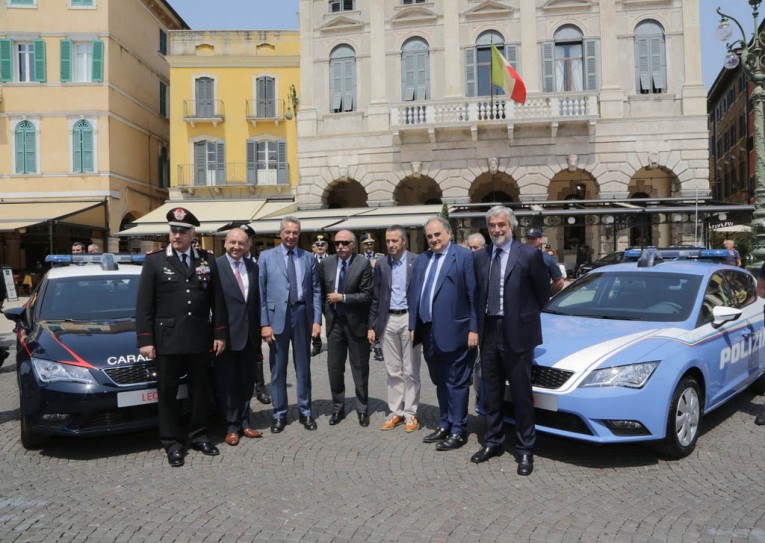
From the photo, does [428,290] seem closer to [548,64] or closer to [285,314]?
[285,314]

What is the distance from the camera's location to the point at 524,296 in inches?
187

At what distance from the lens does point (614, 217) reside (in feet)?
64.6

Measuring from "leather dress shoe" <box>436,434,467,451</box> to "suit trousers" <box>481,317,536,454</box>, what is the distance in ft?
1.11

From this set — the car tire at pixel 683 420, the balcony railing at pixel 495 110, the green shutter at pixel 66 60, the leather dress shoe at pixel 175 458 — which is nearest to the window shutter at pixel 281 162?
the balcony railing at pixel 495 110

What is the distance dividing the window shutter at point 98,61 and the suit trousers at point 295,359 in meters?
23.5

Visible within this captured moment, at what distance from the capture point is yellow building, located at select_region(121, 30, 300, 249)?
26172 mm

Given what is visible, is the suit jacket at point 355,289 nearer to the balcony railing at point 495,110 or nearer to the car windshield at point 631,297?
the car windshield at point 631,297

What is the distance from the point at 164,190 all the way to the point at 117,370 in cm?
2724

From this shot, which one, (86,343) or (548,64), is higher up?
(548,64)

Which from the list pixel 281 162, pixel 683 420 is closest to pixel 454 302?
pixel 683 420

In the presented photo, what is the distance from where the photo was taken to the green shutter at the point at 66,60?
82.7ft

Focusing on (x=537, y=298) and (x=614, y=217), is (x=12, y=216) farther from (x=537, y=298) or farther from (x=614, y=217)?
(x=537, y=298)

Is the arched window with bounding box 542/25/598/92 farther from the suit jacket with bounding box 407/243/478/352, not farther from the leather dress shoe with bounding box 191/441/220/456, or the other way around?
the leather dress shoe with bounding box 191/441/220/456

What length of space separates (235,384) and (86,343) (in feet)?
4.21
